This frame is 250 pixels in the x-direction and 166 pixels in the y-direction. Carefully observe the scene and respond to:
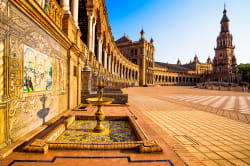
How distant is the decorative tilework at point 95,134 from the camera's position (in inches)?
133

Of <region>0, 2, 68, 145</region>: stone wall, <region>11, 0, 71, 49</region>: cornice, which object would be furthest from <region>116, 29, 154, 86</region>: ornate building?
<region>0, 2, 68, 145</region>: stone wall

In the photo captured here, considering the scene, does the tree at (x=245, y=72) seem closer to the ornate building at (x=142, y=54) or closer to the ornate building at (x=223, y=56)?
the ornate building at (x=223, y=56)

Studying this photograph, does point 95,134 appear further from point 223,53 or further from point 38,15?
point 223,53

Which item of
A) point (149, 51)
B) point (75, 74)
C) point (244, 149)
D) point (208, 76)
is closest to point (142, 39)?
point (149, 51)

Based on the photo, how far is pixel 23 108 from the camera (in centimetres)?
303

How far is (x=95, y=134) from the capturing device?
369 cm

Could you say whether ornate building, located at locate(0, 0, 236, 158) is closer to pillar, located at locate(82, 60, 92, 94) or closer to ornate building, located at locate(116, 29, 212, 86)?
pillar, located at locate(82, 60, 92, 94)

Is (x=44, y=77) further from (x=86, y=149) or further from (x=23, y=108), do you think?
(x=86, y=149)

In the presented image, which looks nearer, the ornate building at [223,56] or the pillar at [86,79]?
the pillar at [86,79]

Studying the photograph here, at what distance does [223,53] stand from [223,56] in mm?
2208

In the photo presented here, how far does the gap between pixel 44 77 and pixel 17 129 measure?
169 centimetres

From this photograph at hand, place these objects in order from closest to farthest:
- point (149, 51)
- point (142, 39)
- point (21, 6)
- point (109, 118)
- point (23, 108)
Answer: point (21, 6), point (23, 108), point (109, 118), point (142, 39), point (149, 51)

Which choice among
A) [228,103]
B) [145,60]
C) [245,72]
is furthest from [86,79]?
[245,72]

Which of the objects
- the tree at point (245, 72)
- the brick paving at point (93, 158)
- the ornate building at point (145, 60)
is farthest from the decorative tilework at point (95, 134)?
the tree at point (245, 72)
